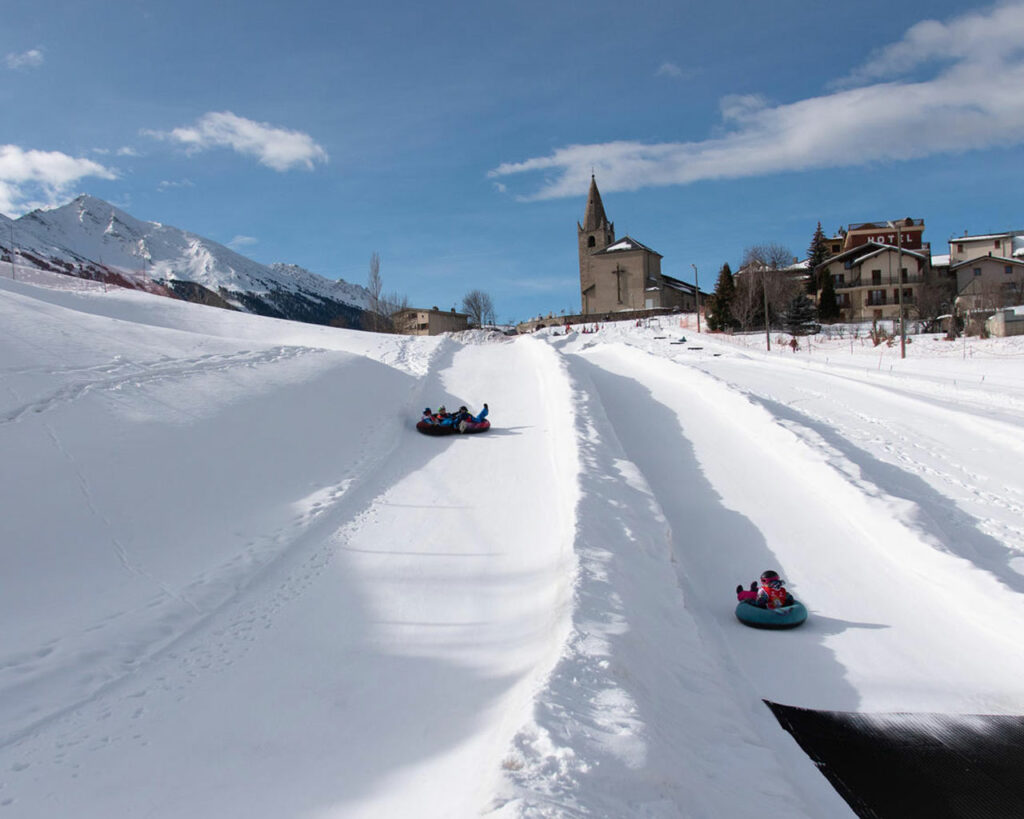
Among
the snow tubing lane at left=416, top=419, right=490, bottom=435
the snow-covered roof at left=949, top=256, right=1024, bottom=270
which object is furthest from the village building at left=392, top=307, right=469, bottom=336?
the snow tubing lane at left=416, top=419, right=490, bottom=435

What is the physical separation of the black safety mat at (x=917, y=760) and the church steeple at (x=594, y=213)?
293 feet

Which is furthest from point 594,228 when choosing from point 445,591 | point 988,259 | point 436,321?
point 445,591

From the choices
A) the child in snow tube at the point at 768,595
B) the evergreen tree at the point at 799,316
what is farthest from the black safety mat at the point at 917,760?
the evergreen tree at the point at 799,316

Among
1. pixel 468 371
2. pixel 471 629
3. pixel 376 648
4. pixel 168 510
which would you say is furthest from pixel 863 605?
pixel 468 371

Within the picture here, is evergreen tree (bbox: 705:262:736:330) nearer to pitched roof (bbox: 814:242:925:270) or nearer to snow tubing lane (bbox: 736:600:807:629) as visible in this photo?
pitched roof (bbox: 814:242:925:270)

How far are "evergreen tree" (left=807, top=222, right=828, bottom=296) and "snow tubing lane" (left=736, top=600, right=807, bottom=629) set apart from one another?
64.4 metres

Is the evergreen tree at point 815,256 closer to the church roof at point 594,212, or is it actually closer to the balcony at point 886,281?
the balcony at point 886,281

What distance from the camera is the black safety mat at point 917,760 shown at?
4.65 metres

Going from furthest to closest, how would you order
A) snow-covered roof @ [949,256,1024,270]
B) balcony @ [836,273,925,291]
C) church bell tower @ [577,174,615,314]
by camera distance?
church bell tower @ [577,174,615,314]
balcony @ [836,273,925,291]
snow-covered roof @ [949,256,1024,270]

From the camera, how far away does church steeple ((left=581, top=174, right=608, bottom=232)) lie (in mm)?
91375

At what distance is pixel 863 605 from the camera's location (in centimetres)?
791

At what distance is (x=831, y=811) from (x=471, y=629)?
→ 3.15m

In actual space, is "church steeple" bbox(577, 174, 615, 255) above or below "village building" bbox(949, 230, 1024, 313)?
above

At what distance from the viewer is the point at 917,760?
515cm
